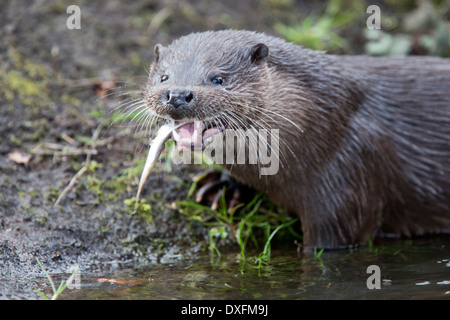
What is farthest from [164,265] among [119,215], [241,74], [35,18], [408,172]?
[35,18]

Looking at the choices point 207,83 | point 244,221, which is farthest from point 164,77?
point 244,221

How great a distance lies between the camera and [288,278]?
3.13 m

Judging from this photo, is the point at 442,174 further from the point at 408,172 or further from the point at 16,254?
the point at 16,254

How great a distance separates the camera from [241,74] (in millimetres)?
3324

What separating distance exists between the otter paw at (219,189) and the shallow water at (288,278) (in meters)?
0.43

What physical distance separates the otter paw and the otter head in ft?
2.81

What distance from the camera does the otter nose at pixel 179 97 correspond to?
3.02 metres

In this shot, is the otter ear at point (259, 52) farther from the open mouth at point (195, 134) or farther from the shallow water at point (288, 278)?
the shallow water at point (288, 278)

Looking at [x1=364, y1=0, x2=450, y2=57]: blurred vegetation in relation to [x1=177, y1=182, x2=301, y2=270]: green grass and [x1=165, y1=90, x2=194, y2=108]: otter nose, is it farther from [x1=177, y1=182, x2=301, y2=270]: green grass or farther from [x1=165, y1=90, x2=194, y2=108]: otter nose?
[x1=165, y1=90, x2=194, y2=108]: otter nose

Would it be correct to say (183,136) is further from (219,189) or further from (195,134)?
(219,189)

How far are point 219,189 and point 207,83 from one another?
109cm

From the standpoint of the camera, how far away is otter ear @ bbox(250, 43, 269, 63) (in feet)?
11.0

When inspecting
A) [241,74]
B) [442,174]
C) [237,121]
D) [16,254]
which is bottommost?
[16,254]
